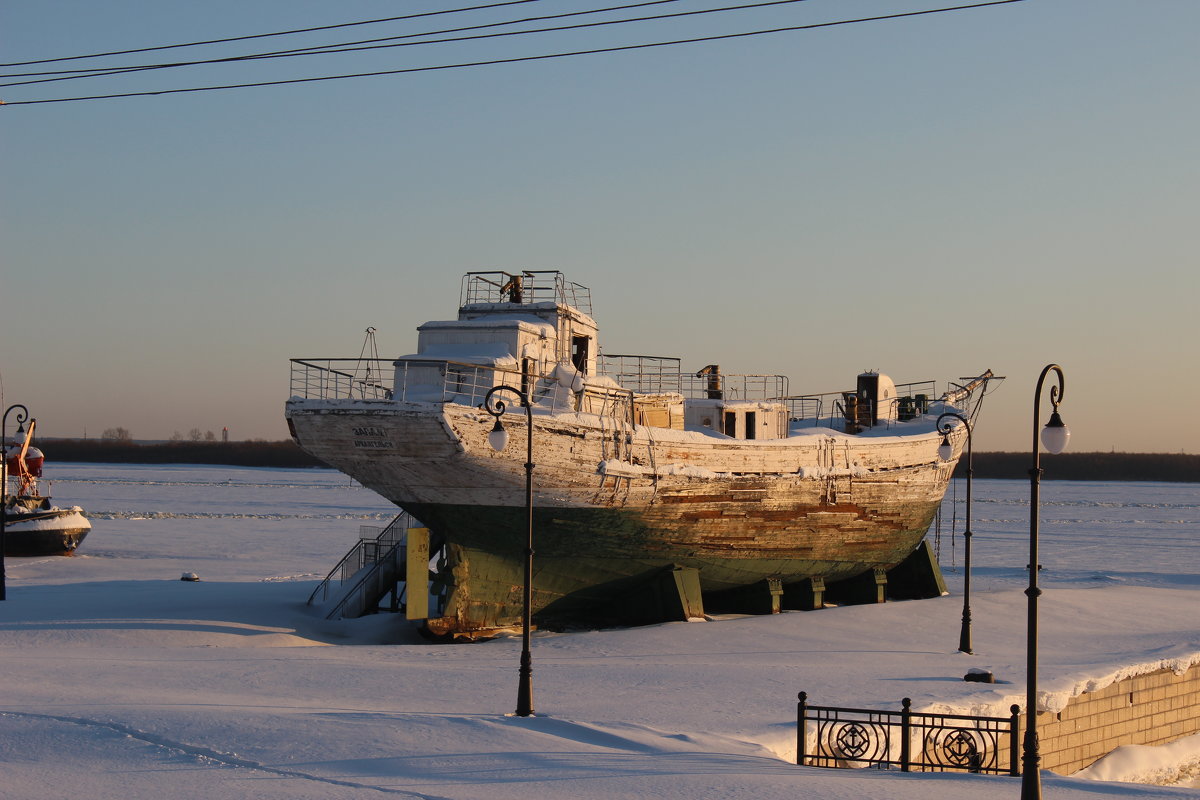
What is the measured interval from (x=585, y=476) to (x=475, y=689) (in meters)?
9.08

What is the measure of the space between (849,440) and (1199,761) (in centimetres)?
1271

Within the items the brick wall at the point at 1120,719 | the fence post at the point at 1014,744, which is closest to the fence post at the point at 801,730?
the fence post at the point at 1014,744

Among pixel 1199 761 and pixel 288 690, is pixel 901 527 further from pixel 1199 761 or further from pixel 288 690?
pixel 288 690

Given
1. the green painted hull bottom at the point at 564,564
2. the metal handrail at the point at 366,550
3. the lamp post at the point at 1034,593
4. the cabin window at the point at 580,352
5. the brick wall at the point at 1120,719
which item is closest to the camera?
the lamp post at the point at 1034,593

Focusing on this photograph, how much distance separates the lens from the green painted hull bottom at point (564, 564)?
27234mm

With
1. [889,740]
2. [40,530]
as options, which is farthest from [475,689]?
[40,530]

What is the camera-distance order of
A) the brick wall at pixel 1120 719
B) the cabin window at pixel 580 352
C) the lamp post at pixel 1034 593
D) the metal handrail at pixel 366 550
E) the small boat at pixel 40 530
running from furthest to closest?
the small boat at pixel 40 530 → the cabin window at pixel 580 352 → the metal handrail at pixel 366 550 → the brick wall at pixel 1120 719 → the lamp post at pixel 1034 593

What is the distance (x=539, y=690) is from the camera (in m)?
19.2

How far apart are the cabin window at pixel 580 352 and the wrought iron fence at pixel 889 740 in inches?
653

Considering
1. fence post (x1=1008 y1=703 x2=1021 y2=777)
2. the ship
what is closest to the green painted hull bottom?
the ship

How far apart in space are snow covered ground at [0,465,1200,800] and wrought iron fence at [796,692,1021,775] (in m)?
0.54

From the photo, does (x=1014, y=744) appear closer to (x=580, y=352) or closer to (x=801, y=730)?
(x=801, y=730)

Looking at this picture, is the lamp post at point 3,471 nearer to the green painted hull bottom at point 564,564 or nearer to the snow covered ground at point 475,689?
the snow covered ground at point 475,689

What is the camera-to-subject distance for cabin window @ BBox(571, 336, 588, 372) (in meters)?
32.8
